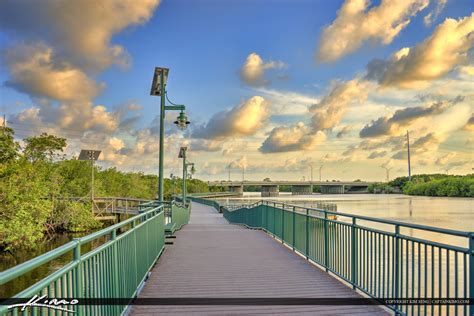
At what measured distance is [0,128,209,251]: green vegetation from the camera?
26062 mm

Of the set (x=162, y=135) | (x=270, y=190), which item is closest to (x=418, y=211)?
(x=162, y=135)

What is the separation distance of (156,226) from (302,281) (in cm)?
376

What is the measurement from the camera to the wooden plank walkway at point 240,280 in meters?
6.18

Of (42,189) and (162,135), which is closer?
(162,135)

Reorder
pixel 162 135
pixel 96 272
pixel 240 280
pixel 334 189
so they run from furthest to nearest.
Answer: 1. pixel 334 189
2. pixel 162 135
3. pixel 240 280
4. pixel 96 272

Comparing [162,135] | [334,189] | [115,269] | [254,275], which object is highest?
[162,135]

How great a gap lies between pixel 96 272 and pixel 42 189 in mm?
29964

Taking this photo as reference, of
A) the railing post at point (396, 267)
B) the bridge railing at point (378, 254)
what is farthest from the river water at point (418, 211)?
the railing post at point (396, 267)

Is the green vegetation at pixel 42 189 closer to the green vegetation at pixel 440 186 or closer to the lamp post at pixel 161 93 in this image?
the lamp post at pixel 161 93

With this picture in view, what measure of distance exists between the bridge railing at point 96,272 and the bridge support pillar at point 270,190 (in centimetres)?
14926

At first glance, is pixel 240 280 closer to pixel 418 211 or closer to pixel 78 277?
pixel 78 277

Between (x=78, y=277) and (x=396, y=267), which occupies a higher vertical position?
(x=78, y=277)

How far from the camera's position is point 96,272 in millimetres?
4547

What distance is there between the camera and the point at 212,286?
7.61 meters
